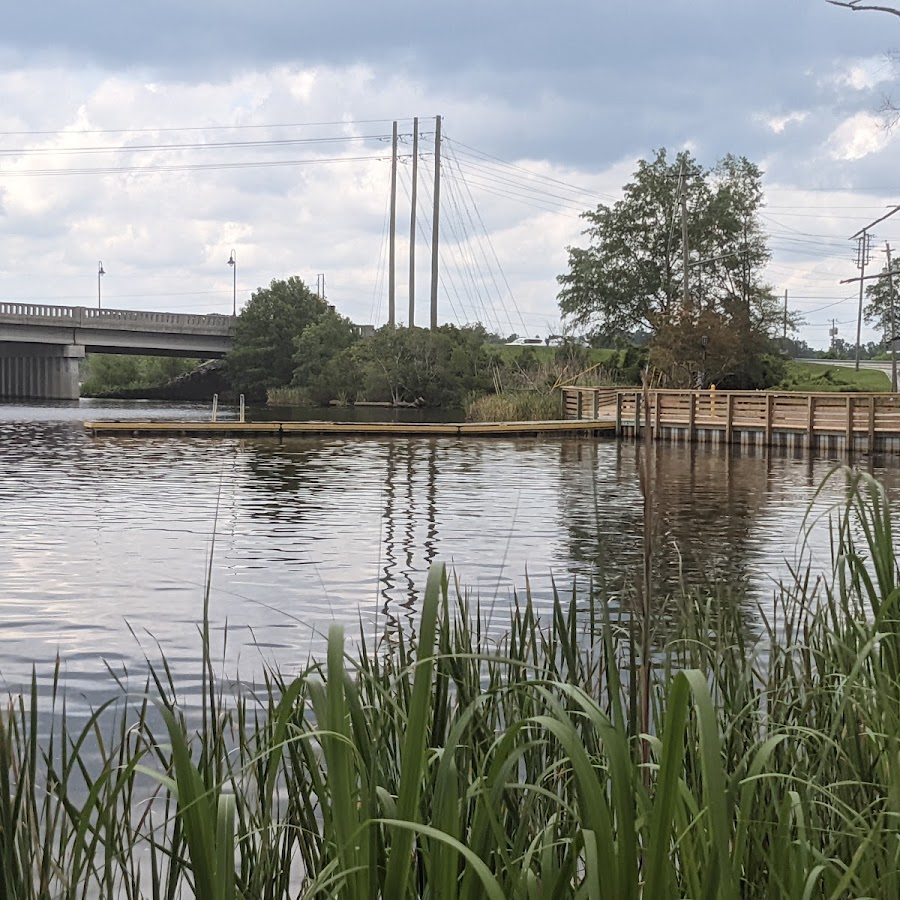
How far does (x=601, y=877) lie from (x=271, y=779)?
104 centimetres

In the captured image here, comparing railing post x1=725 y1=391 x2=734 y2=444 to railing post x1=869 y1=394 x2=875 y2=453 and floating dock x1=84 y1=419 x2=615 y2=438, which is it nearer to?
floating dock x1=84 y1=419 x2=615 y2=438

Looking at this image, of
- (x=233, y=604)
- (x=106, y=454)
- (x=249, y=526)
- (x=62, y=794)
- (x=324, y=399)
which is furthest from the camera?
(x=324, y=399)

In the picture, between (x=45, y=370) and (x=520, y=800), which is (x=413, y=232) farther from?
(x=520, y=800)

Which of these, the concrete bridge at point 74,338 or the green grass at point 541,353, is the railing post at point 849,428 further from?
the concrete bridge at point 74,338

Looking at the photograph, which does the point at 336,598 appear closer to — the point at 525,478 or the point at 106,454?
the point at 525,478

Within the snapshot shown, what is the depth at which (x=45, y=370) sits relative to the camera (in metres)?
83.6

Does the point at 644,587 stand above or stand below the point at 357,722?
above

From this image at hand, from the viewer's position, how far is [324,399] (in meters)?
79.8

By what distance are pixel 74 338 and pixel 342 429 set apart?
1743 inches

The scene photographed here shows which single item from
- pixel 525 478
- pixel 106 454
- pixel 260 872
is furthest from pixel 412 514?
pixel 260 872

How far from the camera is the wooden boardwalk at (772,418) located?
33.5 meters

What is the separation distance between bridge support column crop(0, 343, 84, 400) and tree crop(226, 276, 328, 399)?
33.4 feet

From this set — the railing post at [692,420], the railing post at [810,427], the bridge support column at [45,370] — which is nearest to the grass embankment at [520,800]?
the railing post at [810,427]

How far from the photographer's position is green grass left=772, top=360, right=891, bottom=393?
6305cm
